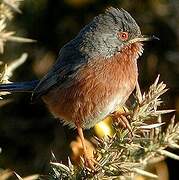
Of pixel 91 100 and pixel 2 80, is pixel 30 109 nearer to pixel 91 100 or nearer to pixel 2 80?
pixel 91 100

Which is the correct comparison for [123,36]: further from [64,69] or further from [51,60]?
[51,60]

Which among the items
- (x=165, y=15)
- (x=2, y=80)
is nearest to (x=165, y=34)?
(x=165, y=15)

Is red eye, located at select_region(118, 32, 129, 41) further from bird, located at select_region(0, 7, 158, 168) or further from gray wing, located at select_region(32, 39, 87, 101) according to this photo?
gray wing, located at select_region(32, 39, 87, 101)

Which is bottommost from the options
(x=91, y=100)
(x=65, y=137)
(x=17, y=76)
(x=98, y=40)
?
(x=65, y=137)

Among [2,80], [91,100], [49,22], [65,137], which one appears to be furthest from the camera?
[49,22]

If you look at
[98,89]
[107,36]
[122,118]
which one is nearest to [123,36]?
[107,36]

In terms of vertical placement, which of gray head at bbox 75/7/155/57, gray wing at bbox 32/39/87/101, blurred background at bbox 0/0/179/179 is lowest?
blurred background at bbox 0/0/179/179

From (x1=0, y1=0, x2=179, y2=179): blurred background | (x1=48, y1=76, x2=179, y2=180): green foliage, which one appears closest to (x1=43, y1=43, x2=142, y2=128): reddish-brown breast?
(x1=48, y1=76, x2=179, y2=180): green foliage
